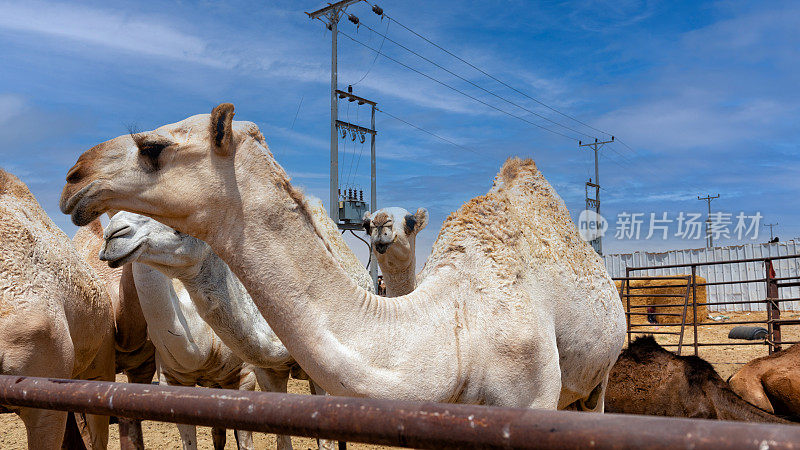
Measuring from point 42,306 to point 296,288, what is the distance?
2.06 metres

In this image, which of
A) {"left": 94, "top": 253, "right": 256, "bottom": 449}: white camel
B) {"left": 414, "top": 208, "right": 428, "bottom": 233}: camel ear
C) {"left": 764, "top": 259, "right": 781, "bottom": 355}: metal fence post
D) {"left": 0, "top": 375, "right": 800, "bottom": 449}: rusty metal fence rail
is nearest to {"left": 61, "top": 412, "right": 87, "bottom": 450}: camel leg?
{"left": 94, "top": 253, "right": 256, "bottom": 449}: white camel

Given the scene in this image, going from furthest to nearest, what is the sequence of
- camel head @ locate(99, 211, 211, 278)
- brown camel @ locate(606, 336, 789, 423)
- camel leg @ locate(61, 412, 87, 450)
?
1. camel leg @ locate(61, 412, 87, 450)
2. brown camel @ locate(606, 336, 789, 423)
3. camel head @ locate(99, 211, 211, 278)

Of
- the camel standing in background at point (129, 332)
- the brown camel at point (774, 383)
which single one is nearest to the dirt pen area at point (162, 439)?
the camel standing in background at point (129, 332)

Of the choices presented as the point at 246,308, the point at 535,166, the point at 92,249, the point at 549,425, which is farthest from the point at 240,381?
the point at 549,425

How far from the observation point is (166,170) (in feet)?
7.88

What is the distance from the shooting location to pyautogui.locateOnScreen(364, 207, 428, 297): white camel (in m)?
5.78

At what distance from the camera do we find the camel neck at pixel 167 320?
15.3 ft

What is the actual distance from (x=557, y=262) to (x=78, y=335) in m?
3.22

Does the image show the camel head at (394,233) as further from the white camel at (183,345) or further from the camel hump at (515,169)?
the camel hump at (515,169)

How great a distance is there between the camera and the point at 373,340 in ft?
8.09

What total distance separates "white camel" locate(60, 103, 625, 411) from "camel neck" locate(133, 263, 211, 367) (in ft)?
7.95

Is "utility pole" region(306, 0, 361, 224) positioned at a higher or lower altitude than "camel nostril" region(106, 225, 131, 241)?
higher

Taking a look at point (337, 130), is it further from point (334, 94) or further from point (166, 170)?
point (166, 170)

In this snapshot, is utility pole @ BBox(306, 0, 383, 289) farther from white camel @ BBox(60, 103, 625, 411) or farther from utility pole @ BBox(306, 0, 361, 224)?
white camel @ BBox(60, 103, 625, 411)
